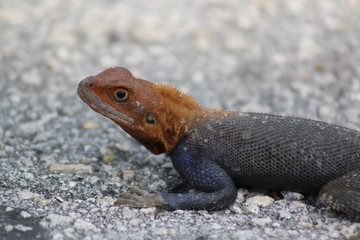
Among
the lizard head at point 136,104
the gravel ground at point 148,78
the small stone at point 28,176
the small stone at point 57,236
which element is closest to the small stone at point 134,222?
the gravel ground at point 148,78

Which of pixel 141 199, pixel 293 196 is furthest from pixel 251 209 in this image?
pixel 141 199

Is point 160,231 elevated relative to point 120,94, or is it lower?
lower

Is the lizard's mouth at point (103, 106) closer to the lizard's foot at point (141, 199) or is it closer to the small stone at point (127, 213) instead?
the lizard's foot at point (141, 199)


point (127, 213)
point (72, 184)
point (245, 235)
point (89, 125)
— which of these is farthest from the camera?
point (89, 125)

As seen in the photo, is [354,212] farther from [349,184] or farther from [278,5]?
[278,5]

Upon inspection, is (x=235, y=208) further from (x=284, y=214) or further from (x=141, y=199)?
(x=141, y=199)

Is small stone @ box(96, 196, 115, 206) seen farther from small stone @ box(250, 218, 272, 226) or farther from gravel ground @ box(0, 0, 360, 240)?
small stone @ box(250, 218, 272, 226)
